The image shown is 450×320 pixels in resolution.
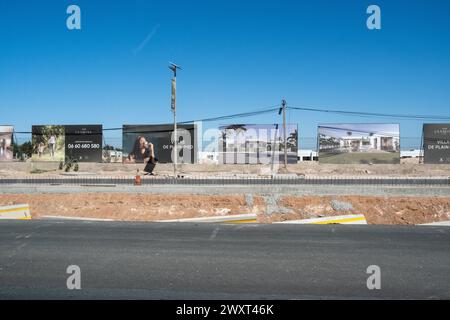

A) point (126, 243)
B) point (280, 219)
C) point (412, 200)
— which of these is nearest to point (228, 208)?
point (280, 219)

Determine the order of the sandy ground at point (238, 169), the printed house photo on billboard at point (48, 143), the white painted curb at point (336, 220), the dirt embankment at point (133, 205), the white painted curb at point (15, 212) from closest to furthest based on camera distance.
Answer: the white painted curb at point (336, 220)
the white painted curb at point (15, 212)
the dirt embankment at point (133, 205)
the sandy ground at point (238, 169)
the printed house photo on billboard at point (48, 143)

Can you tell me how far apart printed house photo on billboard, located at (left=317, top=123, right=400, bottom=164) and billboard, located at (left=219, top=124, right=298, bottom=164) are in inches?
113

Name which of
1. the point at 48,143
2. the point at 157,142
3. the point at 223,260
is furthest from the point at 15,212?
the point at 48,143

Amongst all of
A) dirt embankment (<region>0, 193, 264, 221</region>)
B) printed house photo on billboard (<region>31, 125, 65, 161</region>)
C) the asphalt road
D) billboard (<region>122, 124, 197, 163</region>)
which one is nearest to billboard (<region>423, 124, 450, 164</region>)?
billboard (<region>122, 124, 197, 163</region>)

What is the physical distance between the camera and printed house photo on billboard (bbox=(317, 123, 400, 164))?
35.9m

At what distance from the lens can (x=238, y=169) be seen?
3347cm

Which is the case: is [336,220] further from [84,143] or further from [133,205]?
[84,143]

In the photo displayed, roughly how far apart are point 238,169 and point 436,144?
701 inches

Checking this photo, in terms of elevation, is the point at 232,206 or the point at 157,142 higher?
the point at 157,142

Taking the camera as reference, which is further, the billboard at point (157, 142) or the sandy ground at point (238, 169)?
the billboard at point (157, 142)

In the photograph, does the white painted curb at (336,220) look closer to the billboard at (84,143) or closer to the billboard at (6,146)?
the billboard at (84,143)

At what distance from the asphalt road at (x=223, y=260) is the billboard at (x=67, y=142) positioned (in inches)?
1054

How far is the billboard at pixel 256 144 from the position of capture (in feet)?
118

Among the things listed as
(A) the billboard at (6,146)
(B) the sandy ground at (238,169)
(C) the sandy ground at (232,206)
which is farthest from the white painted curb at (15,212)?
(A) the billboard at (6,146)
